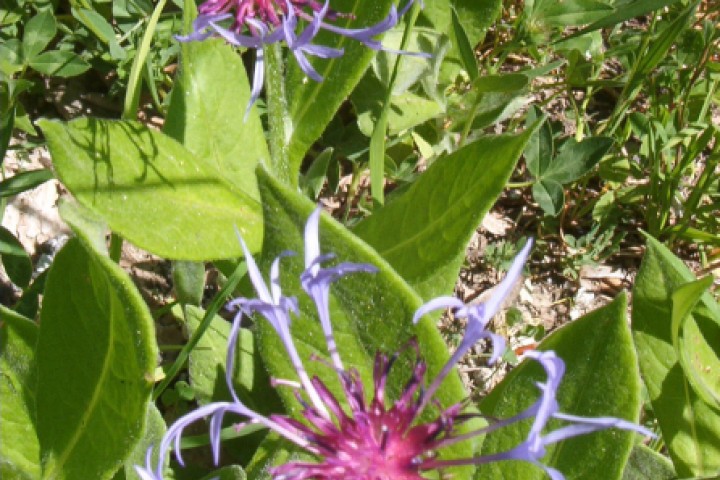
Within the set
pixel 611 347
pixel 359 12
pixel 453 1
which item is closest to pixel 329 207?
pixel 453 1

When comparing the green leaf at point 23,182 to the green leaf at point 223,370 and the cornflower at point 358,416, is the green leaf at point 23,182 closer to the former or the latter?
the green leaf at point 223,370

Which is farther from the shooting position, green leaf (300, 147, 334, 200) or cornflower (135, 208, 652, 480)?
green leaf (300, 147, 334, 200)

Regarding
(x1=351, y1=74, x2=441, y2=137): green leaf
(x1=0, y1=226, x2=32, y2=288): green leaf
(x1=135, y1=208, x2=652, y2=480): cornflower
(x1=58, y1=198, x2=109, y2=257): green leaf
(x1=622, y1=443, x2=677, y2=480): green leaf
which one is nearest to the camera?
(x1=135, y1=208, x2=652, y2=480): cornflower

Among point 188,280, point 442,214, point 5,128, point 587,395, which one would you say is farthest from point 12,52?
point 587,395

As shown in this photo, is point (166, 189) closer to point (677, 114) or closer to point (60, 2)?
point (60, 2)

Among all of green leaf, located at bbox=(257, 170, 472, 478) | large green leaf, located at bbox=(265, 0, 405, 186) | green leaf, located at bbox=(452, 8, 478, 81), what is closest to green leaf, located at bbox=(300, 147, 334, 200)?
large green leaf, located at bbox=(265, 0, 405, 186)

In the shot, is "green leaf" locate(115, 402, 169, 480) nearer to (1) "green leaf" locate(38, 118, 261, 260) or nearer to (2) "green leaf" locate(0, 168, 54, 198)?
(1) "green leaf" locate(38, 118, 261, 260)
